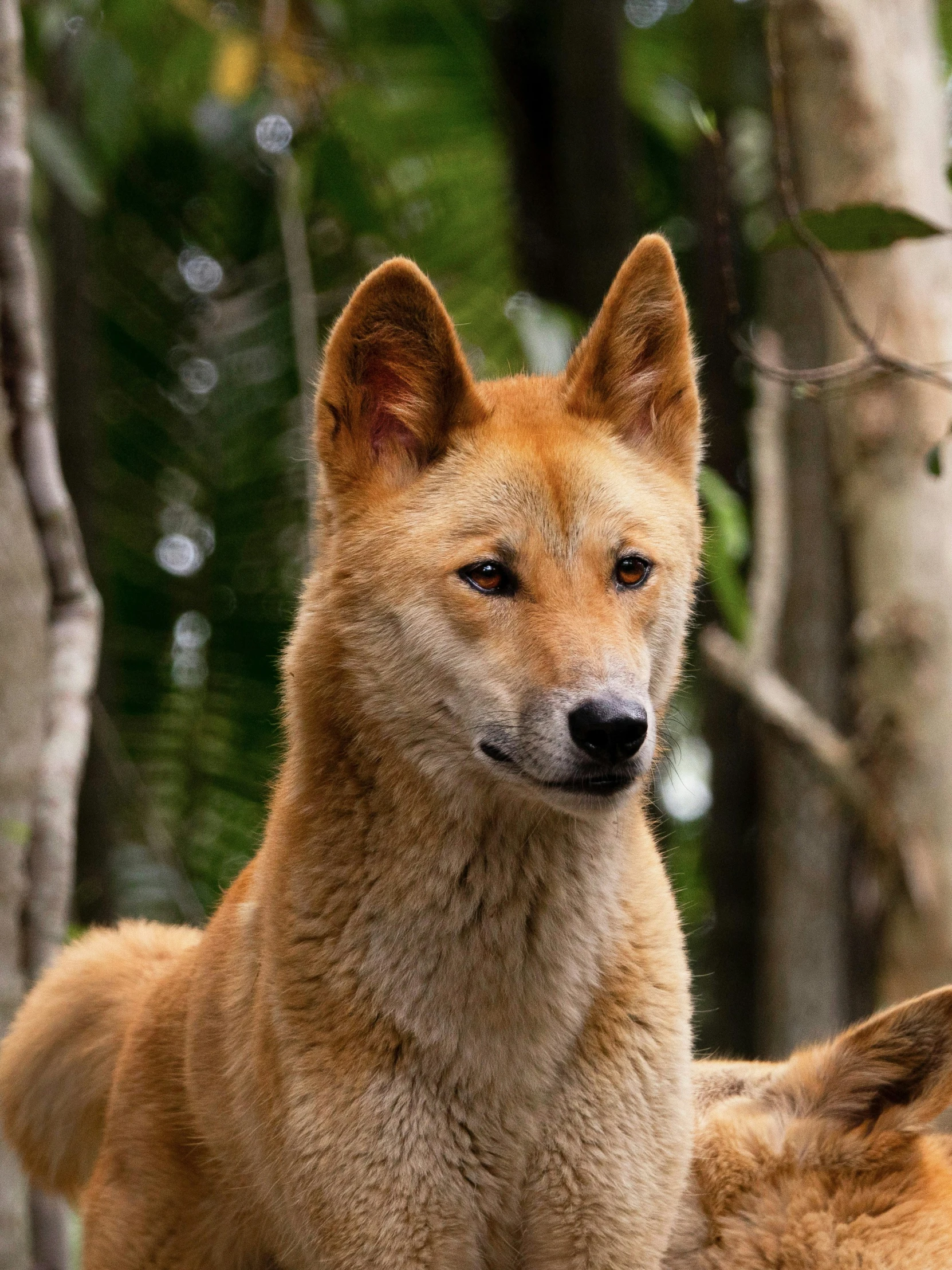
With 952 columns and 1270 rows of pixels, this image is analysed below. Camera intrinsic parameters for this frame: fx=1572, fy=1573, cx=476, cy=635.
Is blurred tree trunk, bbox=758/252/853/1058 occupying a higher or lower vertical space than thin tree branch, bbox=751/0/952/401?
lower

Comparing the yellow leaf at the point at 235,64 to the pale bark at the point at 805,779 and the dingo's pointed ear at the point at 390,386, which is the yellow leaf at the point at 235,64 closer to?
the pale bark at the point at 805,779

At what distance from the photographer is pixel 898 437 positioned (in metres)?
6.34

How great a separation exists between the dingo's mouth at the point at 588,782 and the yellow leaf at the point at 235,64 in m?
5.87

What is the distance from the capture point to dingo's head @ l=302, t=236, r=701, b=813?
313cm

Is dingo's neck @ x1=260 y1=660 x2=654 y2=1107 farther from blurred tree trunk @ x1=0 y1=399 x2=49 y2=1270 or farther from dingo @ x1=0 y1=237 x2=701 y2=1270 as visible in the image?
blurred tree trunk @ x1=0 y1=399 x2=49 y2=1270

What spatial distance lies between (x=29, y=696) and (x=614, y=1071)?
3.18 m

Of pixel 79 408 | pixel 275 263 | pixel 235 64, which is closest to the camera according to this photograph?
pixel 235 64

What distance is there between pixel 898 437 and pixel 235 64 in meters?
3.98

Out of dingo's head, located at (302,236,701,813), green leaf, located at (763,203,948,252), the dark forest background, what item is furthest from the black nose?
the dark forest background

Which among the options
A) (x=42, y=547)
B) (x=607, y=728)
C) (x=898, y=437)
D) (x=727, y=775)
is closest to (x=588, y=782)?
(x=607, y=728)

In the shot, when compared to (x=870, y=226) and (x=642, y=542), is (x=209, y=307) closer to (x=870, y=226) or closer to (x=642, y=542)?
(x=870, y=226)

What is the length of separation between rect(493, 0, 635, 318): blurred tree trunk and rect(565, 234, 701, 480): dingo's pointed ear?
202 inches

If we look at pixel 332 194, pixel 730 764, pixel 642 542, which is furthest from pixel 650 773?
pixel 730 764

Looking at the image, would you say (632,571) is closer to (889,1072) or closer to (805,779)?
(889,1072)
